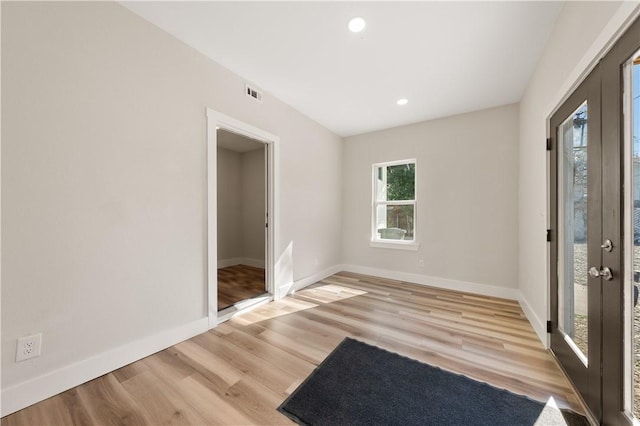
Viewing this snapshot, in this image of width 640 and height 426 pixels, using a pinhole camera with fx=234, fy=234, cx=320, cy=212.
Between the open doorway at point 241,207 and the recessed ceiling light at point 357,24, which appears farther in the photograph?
the open doorway at point 241,207

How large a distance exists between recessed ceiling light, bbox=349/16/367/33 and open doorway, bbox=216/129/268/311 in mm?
3190

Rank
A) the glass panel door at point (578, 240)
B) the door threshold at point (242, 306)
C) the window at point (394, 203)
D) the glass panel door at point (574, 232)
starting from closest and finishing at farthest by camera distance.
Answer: the glass panel door at point (578, 240) → the glass panel door at point (574, 232) → the door threshold at point (242, 306) → the window at point (394, 203)

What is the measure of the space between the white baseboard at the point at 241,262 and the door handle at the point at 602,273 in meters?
4.67

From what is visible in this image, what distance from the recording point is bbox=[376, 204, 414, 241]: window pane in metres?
4.13

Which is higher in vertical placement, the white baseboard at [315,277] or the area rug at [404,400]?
the white baseboard at [315,277]

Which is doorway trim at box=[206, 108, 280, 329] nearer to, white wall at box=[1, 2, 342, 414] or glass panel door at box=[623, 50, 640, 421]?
white wall at box=[1, 2, 342, 414]

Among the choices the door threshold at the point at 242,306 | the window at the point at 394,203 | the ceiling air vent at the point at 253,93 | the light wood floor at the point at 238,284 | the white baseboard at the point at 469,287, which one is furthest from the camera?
the window at the point at 394,203

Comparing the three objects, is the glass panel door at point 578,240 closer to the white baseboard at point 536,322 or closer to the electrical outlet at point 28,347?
the white baseboard at point 536,322

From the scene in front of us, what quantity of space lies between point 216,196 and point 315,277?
2.24 metres

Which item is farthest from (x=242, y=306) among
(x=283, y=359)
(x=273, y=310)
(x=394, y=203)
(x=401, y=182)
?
(x=401, y=182)

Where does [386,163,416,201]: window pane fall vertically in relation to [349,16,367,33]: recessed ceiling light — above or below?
below

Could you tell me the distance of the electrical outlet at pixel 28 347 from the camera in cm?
139

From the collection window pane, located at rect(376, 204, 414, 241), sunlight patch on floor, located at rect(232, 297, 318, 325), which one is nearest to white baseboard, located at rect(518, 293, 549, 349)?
window pane, located at rect(376, 204, 414, 241)

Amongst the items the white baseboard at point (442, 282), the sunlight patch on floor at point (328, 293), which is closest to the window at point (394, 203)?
the white baseboard at point (442, 282)
